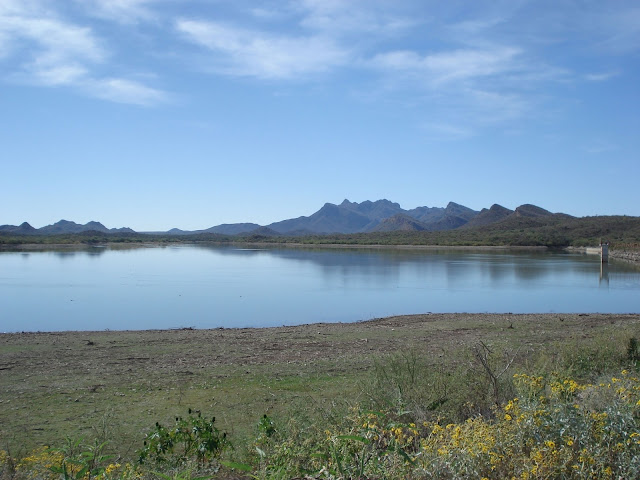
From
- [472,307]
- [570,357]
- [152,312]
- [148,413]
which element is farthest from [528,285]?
[148,413]

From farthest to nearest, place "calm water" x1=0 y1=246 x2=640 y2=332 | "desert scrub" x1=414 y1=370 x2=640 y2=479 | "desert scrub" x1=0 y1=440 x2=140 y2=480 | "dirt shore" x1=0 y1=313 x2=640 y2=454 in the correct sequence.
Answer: "calm water" x1=0 y1=246 x2=640 y2=332, "dirt shore" x1=0 y1=313 x2=640 y2=454, "desert scrub" x1=0 y1=440 x2=140 y2=480, "desert scrub" x1=414 y1=370 x2=640 y2=479

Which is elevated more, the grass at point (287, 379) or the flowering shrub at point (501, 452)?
the flowering shrub at point (501, 452)

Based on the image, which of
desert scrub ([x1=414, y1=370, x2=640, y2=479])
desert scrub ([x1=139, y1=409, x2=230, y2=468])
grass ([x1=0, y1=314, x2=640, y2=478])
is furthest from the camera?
grass ([x1=0, y1=314, x2=640, y2=478])

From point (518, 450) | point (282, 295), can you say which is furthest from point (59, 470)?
point (282, 295)

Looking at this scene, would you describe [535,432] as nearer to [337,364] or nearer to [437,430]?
[437,430]

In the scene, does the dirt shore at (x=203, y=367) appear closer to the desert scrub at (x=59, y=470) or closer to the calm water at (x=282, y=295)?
the desert scrub at (x=59, y=470)

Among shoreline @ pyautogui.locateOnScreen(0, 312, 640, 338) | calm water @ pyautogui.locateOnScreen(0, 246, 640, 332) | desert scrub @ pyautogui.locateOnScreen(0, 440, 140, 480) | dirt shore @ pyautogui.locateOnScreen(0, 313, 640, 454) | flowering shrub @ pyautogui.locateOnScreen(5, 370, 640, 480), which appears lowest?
calm water @ pyautogui.locateOnScreen(0, 246, 640, 332)

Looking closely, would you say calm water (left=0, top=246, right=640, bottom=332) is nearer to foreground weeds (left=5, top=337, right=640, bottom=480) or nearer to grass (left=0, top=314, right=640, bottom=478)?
grass (left=0, top=314, right=640, bottom=478)

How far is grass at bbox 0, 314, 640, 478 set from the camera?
15.5 feet

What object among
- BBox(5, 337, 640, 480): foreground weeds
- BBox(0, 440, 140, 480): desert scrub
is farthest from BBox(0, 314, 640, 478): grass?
BBox(0, 440, 140, 480): desert scrub

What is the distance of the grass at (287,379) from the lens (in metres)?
4.74

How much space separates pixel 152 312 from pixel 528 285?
22561 millimetres

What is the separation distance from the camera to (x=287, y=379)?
10047 millimetres

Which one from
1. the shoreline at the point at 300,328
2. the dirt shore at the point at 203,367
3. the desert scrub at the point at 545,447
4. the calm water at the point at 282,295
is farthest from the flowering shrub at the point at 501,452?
the calm water at the point at 282,295
